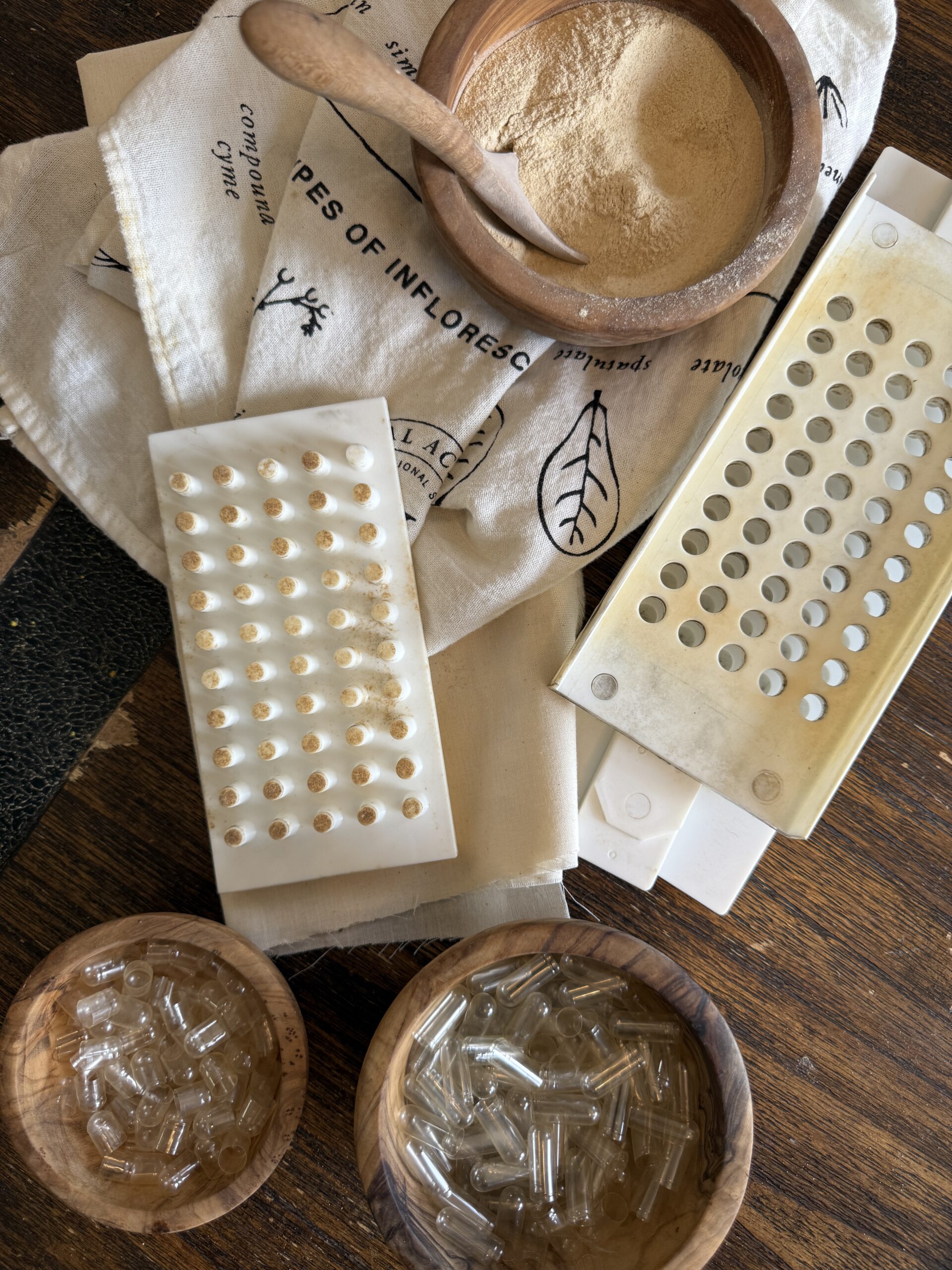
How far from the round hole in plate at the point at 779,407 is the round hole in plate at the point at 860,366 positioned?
46mm

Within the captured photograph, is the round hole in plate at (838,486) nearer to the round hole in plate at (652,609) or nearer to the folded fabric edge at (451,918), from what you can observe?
the round hole in plate at (652,609)

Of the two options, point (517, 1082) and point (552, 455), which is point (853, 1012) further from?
point (552, 455)

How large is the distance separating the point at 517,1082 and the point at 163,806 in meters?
0.31

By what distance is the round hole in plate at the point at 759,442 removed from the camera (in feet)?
1.88

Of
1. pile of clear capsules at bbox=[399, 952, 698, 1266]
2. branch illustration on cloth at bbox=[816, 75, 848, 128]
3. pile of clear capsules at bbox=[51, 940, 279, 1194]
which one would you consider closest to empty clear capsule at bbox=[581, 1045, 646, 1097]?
pile of clear capsules at bbox=[399, 952, 698, 1266]

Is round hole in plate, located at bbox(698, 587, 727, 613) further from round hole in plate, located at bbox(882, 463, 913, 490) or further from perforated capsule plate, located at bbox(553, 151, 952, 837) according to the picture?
round hole in plate, located at bbox(882, 463, 913, 490)

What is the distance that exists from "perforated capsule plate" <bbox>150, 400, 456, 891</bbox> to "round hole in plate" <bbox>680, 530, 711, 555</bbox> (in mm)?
181

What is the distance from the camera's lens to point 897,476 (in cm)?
57

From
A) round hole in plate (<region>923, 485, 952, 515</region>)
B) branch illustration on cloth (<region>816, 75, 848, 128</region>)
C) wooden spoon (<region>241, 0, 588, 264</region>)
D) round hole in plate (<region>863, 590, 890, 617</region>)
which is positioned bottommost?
round hole in plate (<region>863, 590, 890, 617</region>)

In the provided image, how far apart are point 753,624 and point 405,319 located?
299 mm

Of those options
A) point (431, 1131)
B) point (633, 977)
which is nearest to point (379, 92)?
point (633, 977)

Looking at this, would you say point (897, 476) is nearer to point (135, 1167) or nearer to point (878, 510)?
point (878, 510)

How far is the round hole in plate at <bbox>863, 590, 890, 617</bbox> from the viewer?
572 millimetres

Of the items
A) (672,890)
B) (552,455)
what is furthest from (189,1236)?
(552,455)
